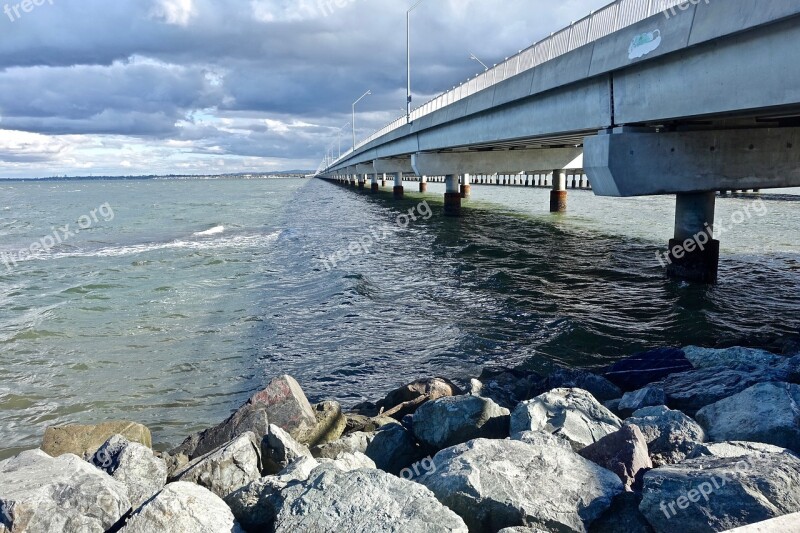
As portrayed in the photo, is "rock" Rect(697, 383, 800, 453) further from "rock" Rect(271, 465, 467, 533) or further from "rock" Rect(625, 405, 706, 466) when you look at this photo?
"rock" Rect(271, 465, 467, 533)

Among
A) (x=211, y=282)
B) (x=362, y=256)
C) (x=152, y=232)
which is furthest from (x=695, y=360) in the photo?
(x=152, y=232)

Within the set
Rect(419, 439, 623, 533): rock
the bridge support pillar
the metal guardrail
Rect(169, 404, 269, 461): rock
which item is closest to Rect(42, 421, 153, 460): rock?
Rect(169, 404, 269, 461): rock

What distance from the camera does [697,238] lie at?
1514cm

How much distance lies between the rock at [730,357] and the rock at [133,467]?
6446mm

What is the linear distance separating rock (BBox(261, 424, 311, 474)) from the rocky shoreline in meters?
0.01

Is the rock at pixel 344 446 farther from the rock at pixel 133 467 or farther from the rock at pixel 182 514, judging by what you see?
the rock at pixel 182 514

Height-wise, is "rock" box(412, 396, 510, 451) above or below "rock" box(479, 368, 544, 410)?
above

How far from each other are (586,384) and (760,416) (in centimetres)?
226

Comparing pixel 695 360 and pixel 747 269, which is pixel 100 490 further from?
pixel 747 269

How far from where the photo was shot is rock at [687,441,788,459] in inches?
176

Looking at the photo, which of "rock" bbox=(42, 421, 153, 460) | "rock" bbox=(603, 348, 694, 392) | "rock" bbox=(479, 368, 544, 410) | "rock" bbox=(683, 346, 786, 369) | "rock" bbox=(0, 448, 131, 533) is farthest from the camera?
"rock" bbox=(603, 348, 694, 392)

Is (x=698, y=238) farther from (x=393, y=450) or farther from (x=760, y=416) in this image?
(x=393, y=450)

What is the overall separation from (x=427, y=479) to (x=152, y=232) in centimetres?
3298

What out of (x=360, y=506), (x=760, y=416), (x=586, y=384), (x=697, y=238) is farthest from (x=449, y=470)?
(x=697, y=238)
